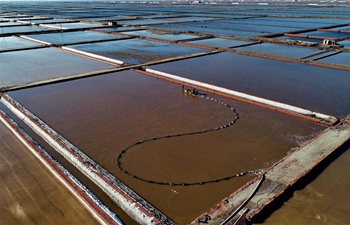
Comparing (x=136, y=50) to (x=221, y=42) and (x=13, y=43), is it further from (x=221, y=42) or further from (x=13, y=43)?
(x=13, y=43)

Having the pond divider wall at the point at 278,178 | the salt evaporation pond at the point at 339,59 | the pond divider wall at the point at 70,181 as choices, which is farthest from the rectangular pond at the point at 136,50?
the pond divider wall at the point at 278,178

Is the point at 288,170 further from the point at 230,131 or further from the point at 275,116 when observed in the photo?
the point at 275,116

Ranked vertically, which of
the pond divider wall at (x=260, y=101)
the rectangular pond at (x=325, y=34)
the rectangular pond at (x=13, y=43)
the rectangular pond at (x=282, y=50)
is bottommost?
the pond divider wall at (x=260, y=101)

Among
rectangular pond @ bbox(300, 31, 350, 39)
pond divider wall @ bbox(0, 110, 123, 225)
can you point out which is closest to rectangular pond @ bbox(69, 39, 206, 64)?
pond divider wall @ bbox(0, 110, 123, 225)

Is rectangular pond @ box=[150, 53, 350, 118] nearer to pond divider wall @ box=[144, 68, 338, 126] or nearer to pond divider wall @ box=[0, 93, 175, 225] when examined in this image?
pond divider wall @ box=[144, 68, 338, 126]

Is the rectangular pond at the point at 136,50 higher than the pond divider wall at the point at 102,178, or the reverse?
the rectangular pond at the point at 136,50

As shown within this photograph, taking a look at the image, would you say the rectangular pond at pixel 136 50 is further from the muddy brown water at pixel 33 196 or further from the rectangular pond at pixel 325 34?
the rectangular pond at pixel 325 34
